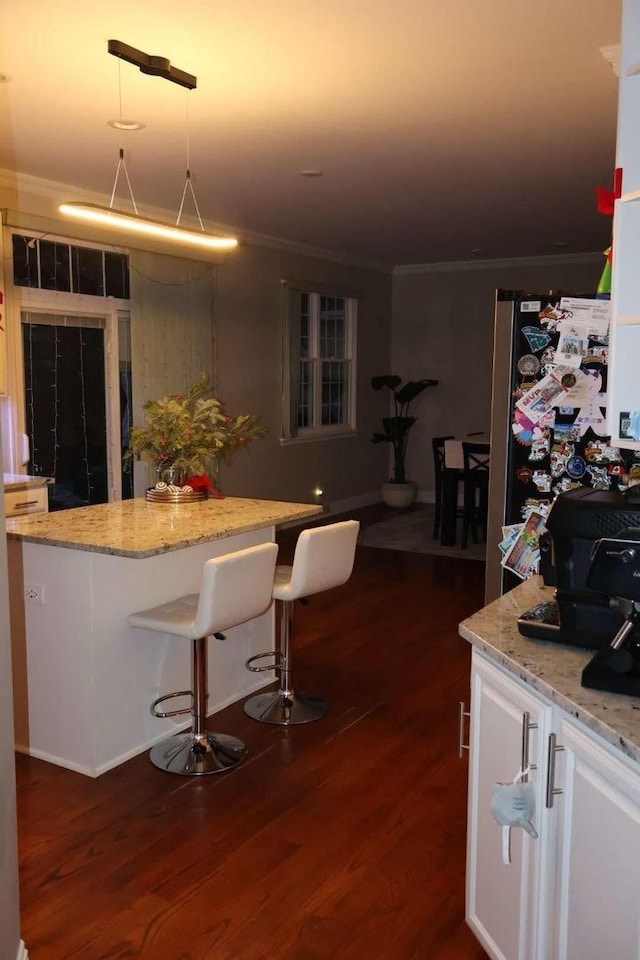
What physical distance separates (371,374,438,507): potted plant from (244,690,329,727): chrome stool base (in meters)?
5.91

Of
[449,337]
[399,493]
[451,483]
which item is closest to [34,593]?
[451,483]

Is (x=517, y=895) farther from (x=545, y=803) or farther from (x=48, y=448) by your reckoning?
(x=48, y=448)

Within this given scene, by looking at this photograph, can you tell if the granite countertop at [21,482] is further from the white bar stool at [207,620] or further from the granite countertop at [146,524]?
the white bar stool at [207,620]

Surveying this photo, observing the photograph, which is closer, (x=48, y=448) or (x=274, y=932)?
(x=274, y=932)

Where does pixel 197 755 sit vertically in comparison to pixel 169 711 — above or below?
below

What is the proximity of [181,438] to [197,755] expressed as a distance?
150 cm

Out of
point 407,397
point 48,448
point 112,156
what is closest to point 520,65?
point 112,156

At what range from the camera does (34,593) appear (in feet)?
11.3

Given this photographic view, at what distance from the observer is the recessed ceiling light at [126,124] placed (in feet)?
14.2

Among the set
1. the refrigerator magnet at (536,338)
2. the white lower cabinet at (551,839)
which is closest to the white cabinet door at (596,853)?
the white lower cabinet at (551,839)

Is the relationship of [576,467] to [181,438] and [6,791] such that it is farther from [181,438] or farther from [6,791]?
[6,791]

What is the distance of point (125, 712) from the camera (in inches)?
137

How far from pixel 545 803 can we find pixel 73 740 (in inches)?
85.0

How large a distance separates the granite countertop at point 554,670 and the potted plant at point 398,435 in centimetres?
732
